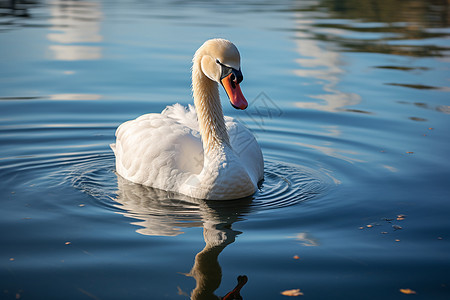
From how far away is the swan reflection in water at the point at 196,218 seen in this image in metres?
5.41

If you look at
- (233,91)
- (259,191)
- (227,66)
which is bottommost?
(259,191)

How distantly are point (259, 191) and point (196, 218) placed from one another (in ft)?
4.35

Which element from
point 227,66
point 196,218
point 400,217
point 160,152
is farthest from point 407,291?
point 160,152

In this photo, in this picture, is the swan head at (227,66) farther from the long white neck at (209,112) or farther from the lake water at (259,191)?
the lake water at (259,191)

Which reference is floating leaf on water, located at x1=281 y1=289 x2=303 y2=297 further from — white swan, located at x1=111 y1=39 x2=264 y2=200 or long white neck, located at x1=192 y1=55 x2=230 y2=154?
long white neck, located at x1=192 y1=55 x2=230 y2=154

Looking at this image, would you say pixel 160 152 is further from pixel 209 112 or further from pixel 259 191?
pixel 259 191

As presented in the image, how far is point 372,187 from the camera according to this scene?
8.02 meters

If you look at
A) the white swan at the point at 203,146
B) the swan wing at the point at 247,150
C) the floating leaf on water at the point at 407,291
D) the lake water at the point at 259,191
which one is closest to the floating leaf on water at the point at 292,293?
the lake water at the point at 259,191

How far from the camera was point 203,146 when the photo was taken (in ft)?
26.5

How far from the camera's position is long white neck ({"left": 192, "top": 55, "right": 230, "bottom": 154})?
7.87m

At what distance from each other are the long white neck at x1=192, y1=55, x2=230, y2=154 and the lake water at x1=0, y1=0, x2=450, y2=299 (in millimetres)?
847

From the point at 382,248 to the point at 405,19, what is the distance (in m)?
23.9

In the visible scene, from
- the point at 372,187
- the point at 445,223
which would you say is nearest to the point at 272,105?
the point at 372,187

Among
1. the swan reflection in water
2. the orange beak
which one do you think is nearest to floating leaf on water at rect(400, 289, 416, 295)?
the swan reflection in water
